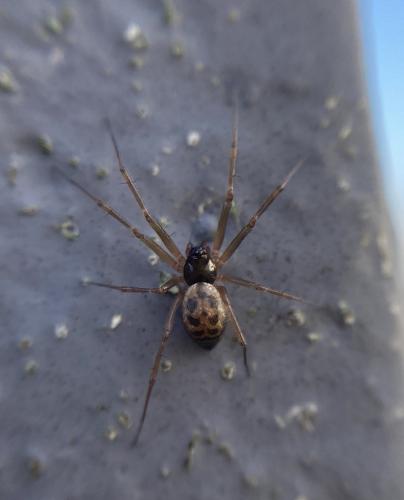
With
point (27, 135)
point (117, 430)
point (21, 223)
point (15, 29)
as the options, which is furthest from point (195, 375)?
point (15, 29)

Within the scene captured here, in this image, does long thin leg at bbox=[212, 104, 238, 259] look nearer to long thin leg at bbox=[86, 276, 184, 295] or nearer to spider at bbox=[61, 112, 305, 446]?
spider at bbox=[61, 112, 305, 446]

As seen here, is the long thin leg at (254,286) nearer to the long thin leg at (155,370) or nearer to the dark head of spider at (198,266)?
the dark head of spider at (198,266)

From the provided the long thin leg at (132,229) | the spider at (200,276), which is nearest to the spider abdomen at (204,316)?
the spider at (200,276)

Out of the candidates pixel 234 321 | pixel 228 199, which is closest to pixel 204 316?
pixel 234 321

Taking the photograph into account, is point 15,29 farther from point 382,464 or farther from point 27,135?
point 382,464

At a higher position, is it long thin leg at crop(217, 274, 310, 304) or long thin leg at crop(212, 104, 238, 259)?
long thin leg at crop(212, 104, 238, 259)

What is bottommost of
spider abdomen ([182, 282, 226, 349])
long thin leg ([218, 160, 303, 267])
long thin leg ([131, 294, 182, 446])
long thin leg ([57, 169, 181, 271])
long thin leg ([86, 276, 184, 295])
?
long thin leg ([131, 294, 182, 446])

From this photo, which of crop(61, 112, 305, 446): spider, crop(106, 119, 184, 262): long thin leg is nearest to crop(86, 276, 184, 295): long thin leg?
crop(61, 112, 305, 446): spider

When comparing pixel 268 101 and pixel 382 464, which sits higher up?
pixel 268 101
